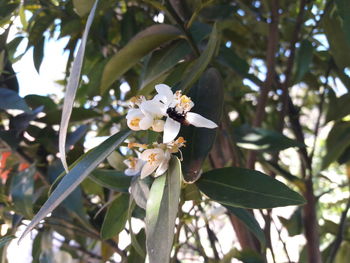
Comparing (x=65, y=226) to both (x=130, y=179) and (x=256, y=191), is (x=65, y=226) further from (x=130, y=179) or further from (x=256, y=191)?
(x=256, y=191)

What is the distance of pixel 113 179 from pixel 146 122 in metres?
0.16

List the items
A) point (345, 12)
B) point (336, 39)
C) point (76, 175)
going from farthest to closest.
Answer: point (336, 39), point (345, 12), point (76, 175)

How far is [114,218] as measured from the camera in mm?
617

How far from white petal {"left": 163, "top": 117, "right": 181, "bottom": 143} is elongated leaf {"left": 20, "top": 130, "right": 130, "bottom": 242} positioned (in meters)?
0.03

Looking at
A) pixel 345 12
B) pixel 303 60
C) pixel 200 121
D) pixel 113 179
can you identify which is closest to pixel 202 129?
pixel 200 121

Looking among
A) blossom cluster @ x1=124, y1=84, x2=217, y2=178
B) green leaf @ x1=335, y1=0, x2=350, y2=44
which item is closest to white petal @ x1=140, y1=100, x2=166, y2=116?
blossom cluster @ x1=124, y1=84, x2=217, y2=178

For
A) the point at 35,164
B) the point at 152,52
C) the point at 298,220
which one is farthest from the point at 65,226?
the point at 298,220

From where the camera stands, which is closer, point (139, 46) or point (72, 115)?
point (139, 46)

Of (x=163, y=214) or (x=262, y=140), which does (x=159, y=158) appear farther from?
(x=262, y=140)

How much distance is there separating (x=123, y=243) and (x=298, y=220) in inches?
13.6

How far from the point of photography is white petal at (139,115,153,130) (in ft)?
1.46

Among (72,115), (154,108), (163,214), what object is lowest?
(163,214)

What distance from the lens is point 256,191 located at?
47 cm

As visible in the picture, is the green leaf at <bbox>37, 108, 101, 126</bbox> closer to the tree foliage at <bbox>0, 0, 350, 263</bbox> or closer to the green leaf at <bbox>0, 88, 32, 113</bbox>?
the tree foliage at <bbox>0, 0, 350, 263</bbox>
